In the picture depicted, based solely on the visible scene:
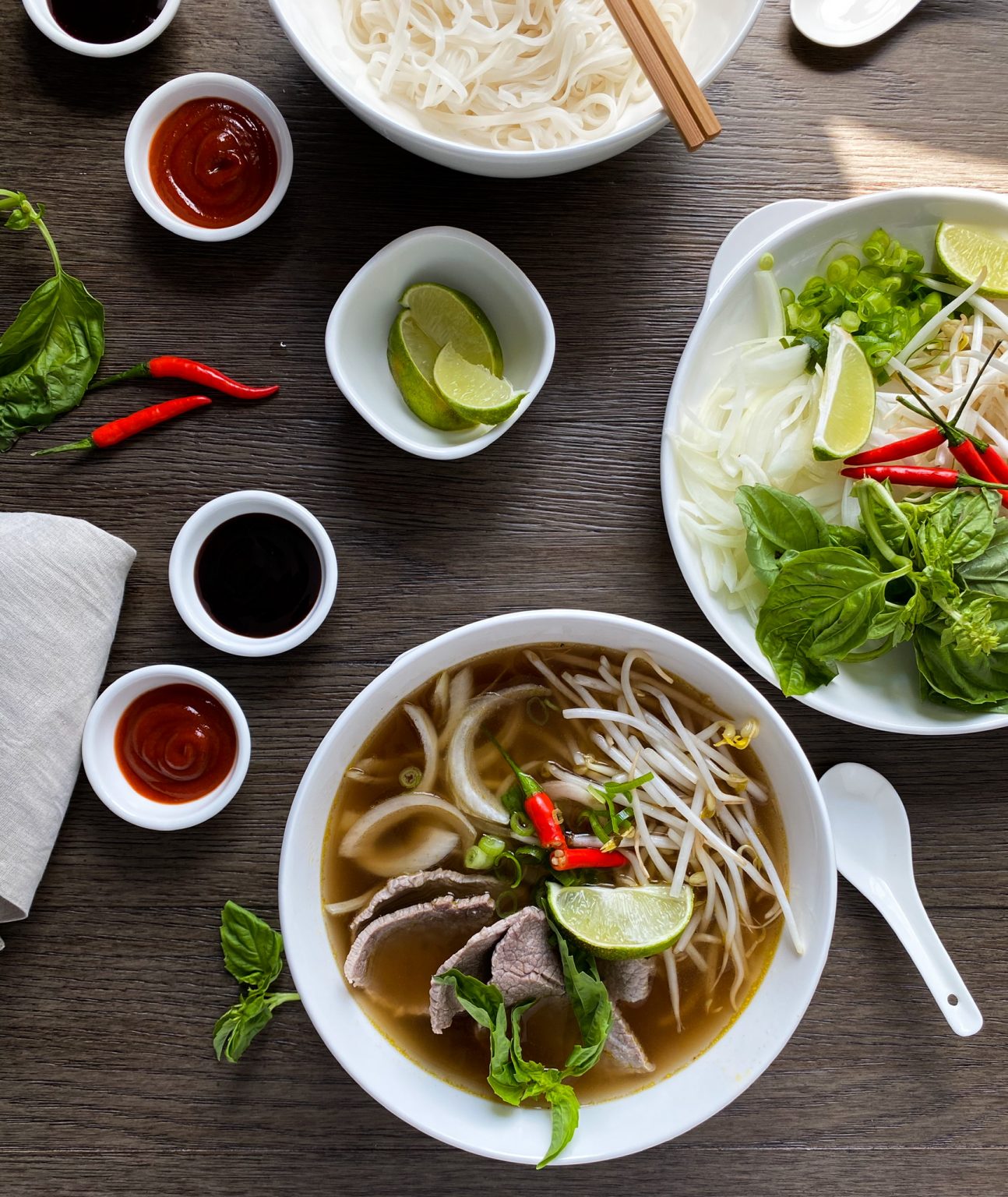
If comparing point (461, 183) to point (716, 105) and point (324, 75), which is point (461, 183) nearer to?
point (324, 75)

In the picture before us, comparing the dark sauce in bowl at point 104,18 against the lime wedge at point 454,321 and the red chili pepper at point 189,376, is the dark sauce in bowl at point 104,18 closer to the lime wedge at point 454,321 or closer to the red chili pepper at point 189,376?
the red chili pepper at point 189,376

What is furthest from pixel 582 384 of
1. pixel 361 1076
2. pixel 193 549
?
pixel 361 1076

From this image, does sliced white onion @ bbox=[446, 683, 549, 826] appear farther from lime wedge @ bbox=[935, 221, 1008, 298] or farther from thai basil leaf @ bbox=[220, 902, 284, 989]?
lime wedge @ bbox=[935, 221, 1008, 298]

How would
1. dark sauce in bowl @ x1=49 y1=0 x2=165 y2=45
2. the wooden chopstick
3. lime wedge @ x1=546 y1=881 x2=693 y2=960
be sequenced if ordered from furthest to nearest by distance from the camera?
dark sauce in bowl @ x1=49 y1=0 x2=165 y2=45, lime wedge @ x1=546 y1=881 x2=693 y2=960, the wooden chopstick

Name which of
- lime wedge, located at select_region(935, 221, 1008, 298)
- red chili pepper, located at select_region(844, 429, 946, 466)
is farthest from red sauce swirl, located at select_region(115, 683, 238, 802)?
lime wedge, located at select_region(935, 221, 1008, 298)

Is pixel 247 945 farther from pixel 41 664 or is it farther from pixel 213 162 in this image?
pixel 213 162

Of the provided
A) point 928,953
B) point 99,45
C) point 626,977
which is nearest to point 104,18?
point 99,45
